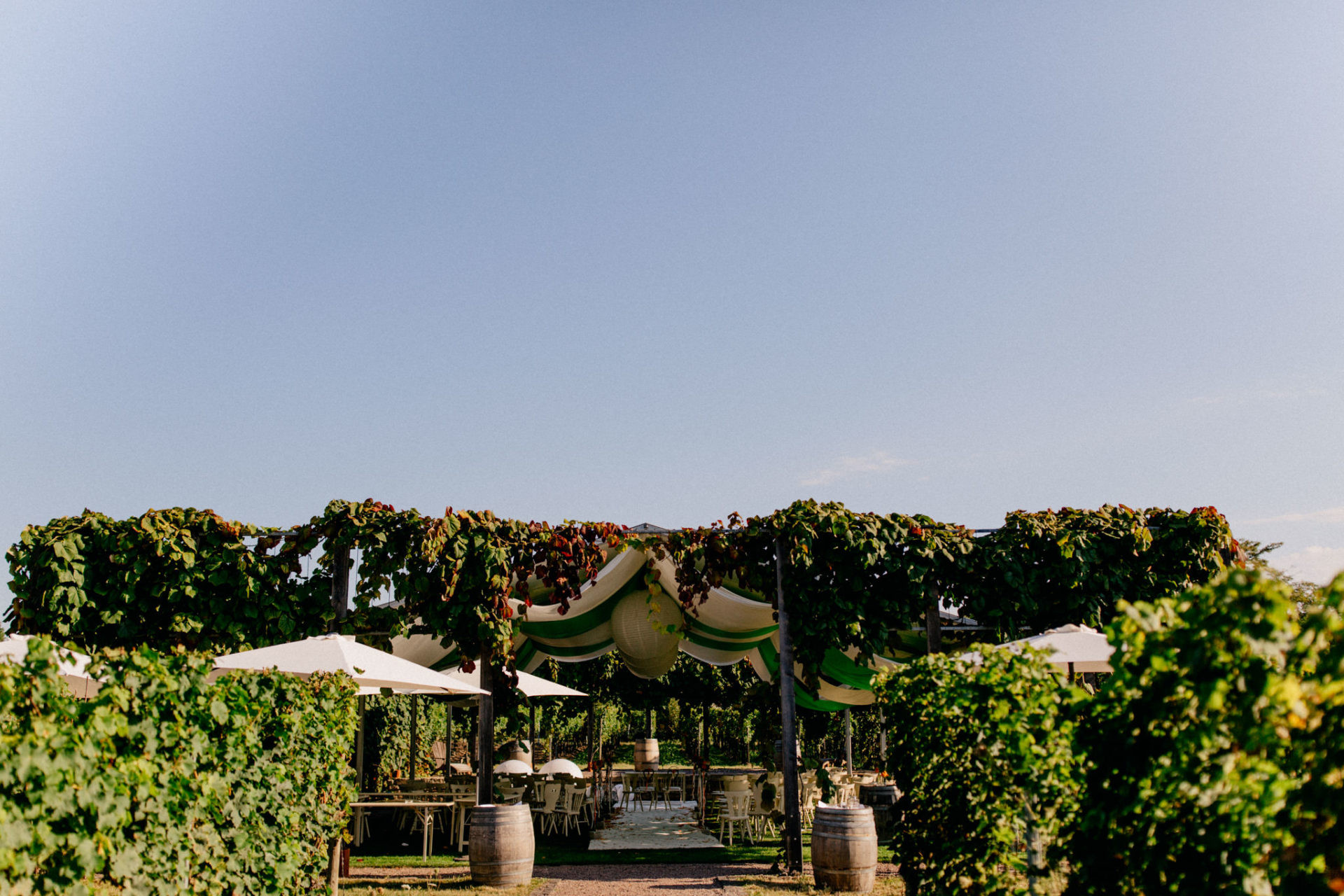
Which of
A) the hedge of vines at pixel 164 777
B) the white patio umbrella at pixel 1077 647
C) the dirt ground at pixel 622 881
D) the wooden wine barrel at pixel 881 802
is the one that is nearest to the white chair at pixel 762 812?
the wooden wine barrel at pixel 881 802

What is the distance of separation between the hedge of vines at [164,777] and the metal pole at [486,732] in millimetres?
3683

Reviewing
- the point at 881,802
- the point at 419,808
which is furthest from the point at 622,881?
the point at 419,808

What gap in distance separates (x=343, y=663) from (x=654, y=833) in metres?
6.67

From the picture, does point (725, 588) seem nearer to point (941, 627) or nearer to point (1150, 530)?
point (941, 627)

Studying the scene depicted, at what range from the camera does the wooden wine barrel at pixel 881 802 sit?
9977 mm

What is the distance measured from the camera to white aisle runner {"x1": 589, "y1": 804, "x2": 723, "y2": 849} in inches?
413

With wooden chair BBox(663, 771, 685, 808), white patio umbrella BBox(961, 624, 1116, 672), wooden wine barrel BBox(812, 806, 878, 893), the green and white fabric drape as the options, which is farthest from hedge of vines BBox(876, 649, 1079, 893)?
wooden chair BBox(663, 771, 685, 808)

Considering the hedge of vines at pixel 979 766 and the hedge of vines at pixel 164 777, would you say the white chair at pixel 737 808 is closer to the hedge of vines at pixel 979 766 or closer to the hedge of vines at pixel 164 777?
the hedge of vines at pixel 979 766

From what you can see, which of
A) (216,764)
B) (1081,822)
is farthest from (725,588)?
(1081,822)

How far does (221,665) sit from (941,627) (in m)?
6.65

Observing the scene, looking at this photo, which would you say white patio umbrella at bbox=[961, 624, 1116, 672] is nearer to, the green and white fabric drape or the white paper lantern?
the green and white fabric drape

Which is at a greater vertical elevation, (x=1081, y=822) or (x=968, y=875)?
(x=1081, y=822)

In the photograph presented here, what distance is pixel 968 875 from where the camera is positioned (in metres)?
3.99

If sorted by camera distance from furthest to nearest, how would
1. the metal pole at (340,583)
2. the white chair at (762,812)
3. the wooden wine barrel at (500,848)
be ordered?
the white chair at (762,812), the metal pole at (340,583), the wooden wine barrel at (500,848)
